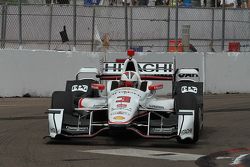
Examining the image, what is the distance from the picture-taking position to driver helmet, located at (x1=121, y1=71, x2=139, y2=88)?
1265cm

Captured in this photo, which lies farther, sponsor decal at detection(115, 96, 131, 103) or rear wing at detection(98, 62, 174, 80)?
rear wing at detection(98, 62, 174, 80)

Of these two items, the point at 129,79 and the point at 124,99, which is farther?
the point at 129,79

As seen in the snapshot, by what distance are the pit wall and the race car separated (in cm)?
731

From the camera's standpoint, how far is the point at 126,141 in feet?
40.5

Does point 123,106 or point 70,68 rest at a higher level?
point 70,68

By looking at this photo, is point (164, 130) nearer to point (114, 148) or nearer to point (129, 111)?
point (129, 111)

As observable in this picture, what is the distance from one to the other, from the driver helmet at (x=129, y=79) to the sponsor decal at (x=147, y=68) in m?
1.35

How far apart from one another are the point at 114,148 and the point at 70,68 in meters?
10.5

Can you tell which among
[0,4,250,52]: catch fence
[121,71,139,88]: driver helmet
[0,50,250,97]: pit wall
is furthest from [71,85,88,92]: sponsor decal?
[0,4,250,52]: catch fence

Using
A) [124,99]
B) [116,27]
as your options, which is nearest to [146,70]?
[124,99]

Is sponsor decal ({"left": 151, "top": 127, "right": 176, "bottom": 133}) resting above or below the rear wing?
below

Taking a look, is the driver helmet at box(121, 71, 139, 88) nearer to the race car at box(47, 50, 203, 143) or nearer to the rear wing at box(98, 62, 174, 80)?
the race car at box(47, 50, 203, 143)

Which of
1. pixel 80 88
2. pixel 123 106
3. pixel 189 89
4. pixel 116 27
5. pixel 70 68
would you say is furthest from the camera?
pixel 116 27

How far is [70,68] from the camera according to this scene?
21.6 m
